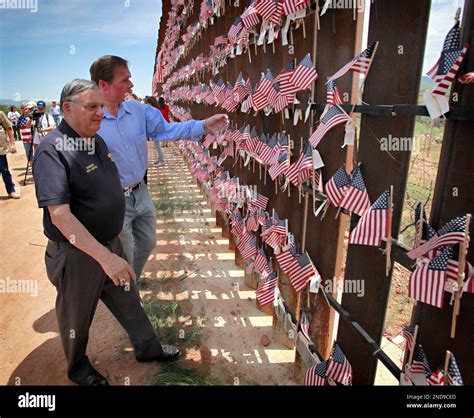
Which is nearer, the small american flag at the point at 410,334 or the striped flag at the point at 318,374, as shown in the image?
the small american flag at the point at 410,334

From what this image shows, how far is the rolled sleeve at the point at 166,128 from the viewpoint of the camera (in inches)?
148

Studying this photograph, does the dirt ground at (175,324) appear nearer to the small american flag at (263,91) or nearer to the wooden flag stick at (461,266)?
the wooden flag stick at (461,266)

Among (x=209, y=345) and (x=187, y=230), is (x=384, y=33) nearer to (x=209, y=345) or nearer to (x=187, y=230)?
(x=209, y=345)

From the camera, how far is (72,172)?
2490 millimetres

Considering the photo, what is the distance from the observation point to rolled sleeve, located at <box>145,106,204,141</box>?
375 cm

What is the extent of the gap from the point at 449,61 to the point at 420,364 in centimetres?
132

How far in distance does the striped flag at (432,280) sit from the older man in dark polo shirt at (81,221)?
183 centimetres

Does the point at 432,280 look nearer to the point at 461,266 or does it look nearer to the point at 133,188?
the point at 461,266

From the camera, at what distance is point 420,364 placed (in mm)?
1652

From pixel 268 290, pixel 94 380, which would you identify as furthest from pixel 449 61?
pixel 94 380

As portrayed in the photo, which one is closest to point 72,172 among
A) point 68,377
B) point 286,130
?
point 286,130

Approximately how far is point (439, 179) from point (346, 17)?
43.5 inches

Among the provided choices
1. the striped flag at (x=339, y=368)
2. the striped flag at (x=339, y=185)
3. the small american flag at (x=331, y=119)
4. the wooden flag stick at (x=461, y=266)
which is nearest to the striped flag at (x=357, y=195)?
the striped flag at (x=339, y=185)
